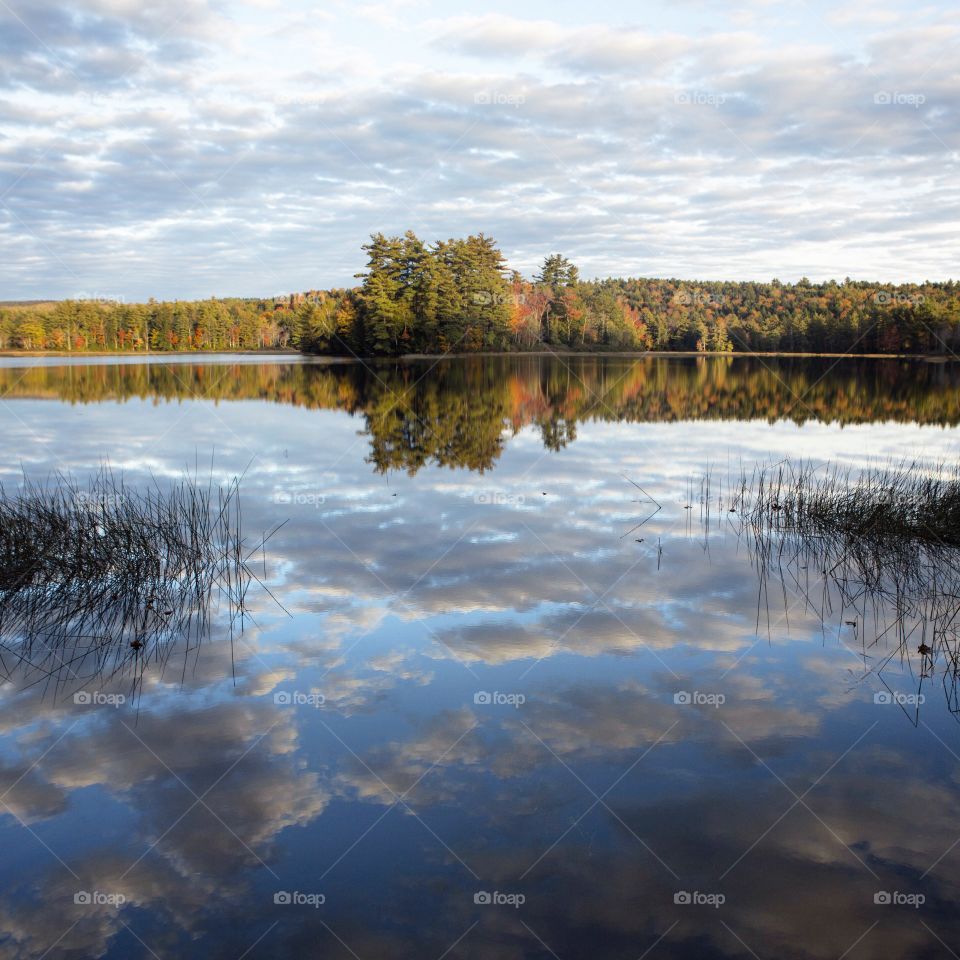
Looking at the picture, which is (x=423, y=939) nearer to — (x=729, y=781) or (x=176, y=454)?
(x=729, y=781)

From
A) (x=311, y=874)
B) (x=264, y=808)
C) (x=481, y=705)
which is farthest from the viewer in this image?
(x=481, y=705)

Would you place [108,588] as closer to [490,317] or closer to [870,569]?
[870,569]

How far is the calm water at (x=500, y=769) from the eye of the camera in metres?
4.14

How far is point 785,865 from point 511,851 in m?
1.52

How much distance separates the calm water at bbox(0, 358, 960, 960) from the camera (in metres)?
4.14

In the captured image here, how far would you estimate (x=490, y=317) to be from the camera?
81375 mm

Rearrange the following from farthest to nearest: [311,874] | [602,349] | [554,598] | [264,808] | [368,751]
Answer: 1. [602,349]
2. [554,598]
3. [368,751]
4. [264,808]
5. [311,874]

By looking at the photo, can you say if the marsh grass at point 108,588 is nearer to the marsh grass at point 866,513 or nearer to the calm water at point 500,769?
the calm water at point 500,769

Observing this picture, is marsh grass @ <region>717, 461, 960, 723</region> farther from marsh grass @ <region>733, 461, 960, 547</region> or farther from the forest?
the forest

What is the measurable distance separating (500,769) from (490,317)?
7804cm

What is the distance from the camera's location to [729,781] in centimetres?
535

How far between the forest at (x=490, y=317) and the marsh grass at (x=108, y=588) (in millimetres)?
60852

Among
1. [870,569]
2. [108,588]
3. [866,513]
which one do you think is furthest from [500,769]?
[866,513]

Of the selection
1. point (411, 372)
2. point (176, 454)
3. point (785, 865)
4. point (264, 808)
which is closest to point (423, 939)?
point (264, 808)
